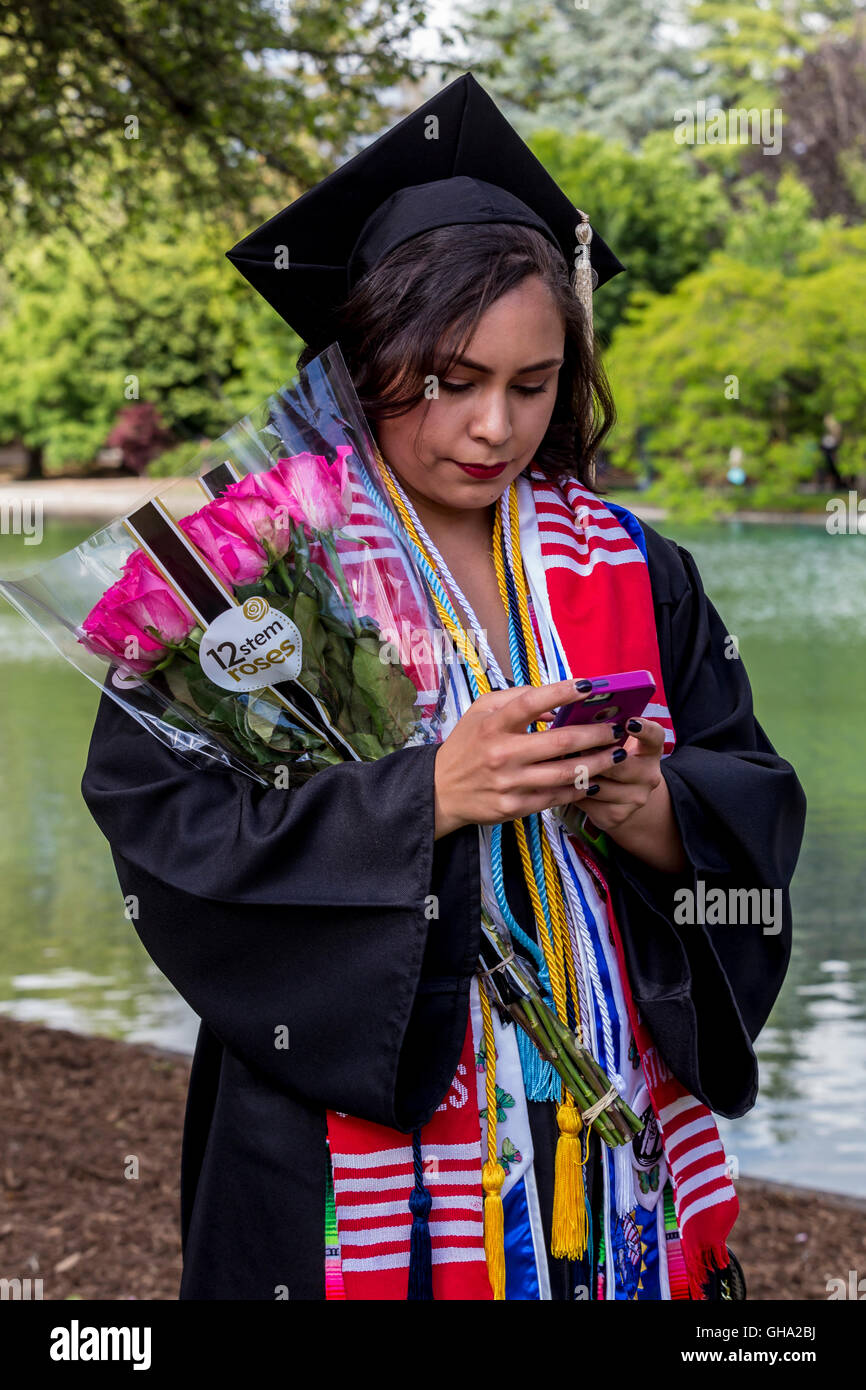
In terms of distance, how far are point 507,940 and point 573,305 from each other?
2.59 ft

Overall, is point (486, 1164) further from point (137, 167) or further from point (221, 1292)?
point (137, 167)

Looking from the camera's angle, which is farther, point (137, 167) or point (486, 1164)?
point (137, 167)

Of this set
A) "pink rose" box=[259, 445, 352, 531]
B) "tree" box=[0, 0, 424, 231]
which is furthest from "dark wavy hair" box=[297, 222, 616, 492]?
"tree" box=[0, 0, 424, 231]

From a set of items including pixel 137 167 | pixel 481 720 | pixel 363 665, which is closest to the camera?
pixel 481 720

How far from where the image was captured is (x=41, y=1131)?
4078 mm

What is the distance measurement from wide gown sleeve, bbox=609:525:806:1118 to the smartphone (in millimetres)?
256

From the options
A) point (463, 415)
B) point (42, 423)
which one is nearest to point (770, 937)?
point (463, 415)

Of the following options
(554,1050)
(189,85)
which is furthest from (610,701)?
(189,85)

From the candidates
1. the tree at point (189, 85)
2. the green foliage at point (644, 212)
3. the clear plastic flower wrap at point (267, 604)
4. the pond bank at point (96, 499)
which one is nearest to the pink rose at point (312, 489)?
the clear plastic flower wrap at point (267, 604)

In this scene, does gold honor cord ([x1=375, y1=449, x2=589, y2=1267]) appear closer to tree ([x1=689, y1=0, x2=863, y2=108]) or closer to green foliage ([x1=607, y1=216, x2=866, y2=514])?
green foliage ([x1=607, y1=216, x2=866, y2=514])

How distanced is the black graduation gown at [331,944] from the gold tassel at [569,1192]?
0.49ft

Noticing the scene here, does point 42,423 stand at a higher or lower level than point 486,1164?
higher

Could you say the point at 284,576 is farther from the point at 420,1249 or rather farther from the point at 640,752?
the point at 420,1249

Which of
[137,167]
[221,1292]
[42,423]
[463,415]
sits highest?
[42,423]
